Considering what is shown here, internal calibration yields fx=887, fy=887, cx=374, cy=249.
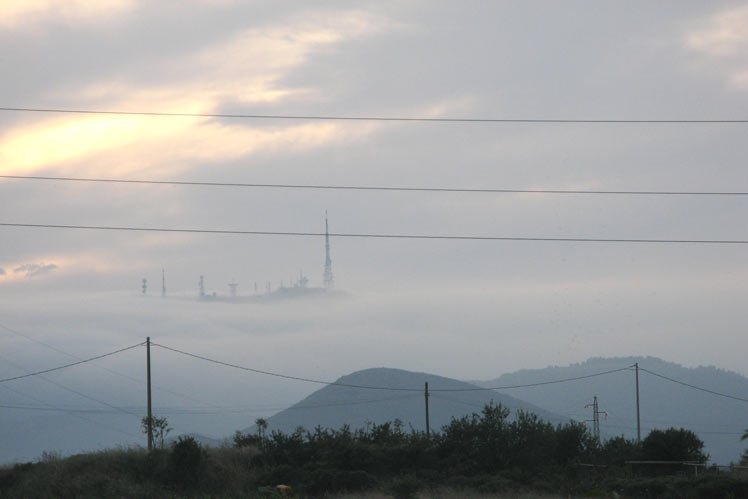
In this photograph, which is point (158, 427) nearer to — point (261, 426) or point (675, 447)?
point (261, 426)

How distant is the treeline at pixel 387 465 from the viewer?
54.7m

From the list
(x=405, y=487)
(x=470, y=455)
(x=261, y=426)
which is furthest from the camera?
(x=261, y=426)

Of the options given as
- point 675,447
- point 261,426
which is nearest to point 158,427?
point 261,426

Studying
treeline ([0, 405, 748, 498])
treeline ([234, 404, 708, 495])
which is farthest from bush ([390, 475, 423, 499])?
treeline ([234, 404, 708, 495])

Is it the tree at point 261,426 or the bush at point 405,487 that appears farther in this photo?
the tree at point 261,426

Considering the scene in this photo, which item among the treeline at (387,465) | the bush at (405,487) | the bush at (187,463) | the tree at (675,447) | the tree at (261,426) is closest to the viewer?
the bush at (405,487)

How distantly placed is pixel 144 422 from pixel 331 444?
695 inches

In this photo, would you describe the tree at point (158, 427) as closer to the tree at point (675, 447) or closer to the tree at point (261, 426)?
the tree at point (261, 426)

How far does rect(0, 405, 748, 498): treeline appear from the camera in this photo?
5466 cm

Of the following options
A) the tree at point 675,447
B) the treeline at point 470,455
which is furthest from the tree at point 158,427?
the tree at point 675,447

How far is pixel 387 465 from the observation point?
61.6m

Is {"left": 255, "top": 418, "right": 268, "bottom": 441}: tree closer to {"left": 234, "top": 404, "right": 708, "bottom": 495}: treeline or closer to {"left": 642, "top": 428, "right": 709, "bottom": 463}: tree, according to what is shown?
{"left": 234, "top": 404, "right": 708, "bottom": 495}: treeline

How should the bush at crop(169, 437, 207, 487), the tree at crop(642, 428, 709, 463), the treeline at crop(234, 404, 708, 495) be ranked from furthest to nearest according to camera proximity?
the tree at crop(642, 428, 709, 463) → the bush at crop(169, 437, 207, 487) → the treeline at crop(234, 404, 708, 495)

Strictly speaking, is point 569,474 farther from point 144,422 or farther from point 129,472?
point 144,422
